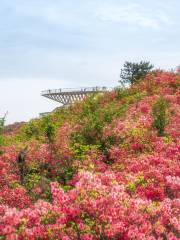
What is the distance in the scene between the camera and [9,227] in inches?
411

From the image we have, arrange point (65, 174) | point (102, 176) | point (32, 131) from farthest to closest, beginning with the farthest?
point (32, 131) < point (65, 174) < point (102, 176)

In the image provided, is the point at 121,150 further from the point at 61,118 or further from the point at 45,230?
the point at 61,118

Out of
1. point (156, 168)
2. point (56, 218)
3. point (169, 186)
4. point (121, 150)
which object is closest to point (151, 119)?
point (121, 150)

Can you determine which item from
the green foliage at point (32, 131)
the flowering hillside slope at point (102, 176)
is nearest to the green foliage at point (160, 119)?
the flowering hillside slope at point (102, 176)

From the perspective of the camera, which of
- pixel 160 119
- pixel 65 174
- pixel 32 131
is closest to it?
pixel 65 174

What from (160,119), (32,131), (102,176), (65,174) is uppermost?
(160,119)

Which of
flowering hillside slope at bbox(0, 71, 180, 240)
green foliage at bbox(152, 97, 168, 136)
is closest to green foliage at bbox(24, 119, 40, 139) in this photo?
flowering hillside slope at bbox(0, 71, 180, 240)

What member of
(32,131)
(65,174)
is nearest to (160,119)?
(65,174)

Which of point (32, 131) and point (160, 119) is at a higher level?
point (160, 119)

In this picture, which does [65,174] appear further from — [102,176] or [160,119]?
[102,176]

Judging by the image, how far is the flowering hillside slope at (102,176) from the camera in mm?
10539

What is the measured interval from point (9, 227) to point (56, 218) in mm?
913

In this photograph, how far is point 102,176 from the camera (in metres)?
12.7

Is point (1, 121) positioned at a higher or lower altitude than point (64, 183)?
higher
